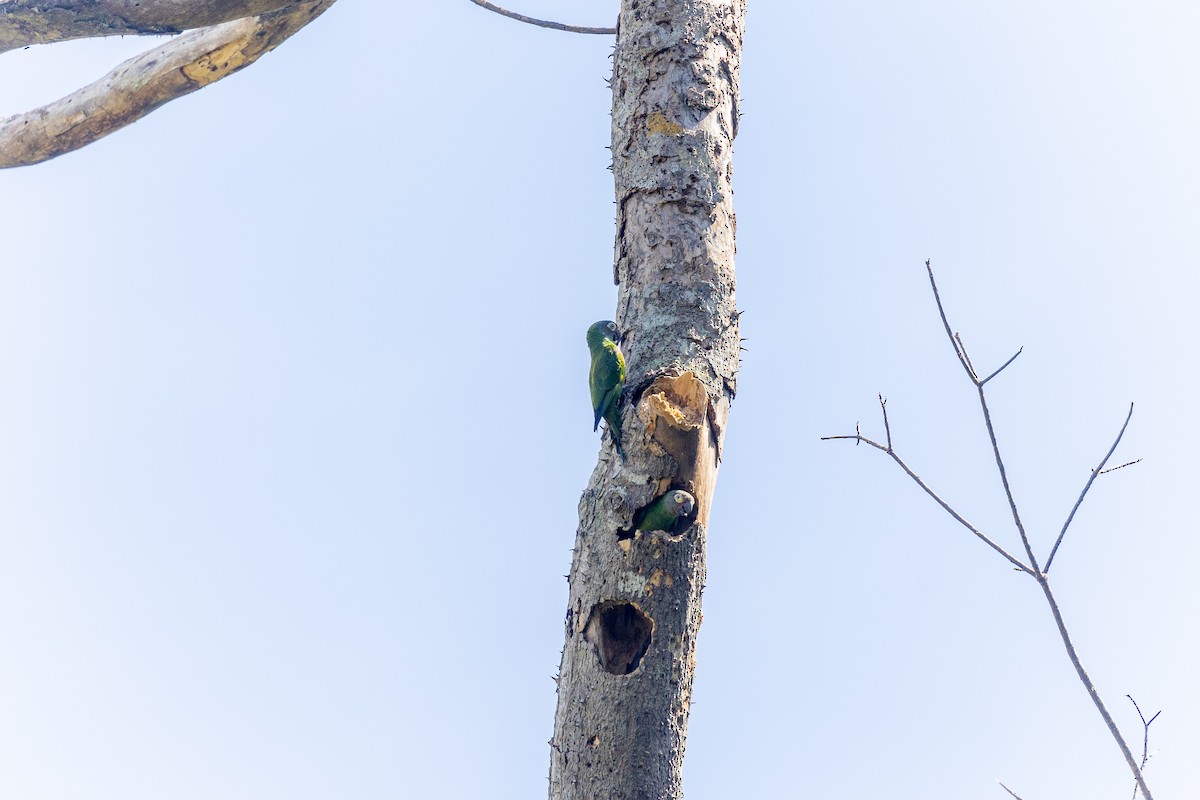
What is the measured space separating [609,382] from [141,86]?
375 cm

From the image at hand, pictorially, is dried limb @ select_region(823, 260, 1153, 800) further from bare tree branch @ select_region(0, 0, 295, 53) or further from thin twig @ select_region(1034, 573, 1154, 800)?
bare tree branch @ select_region(0, 0, 295, 53)

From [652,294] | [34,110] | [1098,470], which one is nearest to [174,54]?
[34,110]

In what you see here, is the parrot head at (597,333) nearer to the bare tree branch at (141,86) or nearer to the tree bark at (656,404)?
the tree bark at (656,404)

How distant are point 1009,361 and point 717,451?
103 cm

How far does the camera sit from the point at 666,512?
2975mm

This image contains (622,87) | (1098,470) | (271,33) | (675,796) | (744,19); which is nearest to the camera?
(1098,470)

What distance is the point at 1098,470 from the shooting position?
2455mm

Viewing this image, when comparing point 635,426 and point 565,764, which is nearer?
point 565,764

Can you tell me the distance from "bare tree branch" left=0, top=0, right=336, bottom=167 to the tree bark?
8.75ft

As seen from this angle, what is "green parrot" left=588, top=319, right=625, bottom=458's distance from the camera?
3.24 metres

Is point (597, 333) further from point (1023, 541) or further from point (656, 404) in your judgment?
point (1023, 541)

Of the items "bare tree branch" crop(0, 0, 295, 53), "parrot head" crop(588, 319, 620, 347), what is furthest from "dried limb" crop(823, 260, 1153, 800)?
"bare tree branch" crop(0, 0, 295, 53)

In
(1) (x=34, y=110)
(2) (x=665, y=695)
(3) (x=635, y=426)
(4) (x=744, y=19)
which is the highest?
(1) (x=34, y=110)

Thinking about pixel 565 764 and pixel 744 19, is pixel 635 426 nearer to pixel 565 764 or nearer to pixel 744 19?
pixel 565 764
